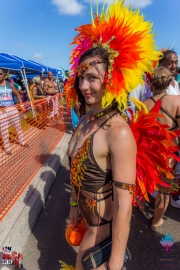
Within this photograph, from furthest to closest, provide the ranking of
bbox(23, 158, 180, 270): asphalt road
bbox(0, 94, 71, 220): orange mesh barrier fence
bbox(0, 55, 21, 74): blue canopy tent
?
bbox(0, 55, 21, 74): blue canopy tent, bbox(0, 94, 71, 220): orange mesh barrier fence, bbox(23, 158, 180, 270): asphalt road

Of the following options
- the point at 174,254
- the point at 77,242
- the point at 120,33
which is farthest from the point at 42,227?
the point at 120,33

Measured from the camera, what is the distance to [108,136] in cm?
125

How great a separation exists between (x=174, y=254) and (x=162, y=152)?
5.02 ft

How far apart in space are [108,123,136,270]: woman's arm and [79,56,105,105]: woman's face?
0.83 feet

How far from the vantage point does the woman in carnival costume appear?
1225mm

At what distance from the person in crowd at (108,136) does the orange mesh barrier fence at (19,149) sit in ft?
6.33

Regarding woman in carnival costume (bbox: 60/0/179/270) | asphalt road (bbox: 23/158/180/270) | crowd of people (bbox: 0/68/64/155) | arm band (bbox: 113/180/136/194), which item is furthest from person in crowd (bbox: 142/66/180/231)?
crowd of people (bbox: 0/68/64/155)

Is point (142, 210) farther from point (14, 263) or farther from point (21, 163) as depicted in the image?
point (21, 163)

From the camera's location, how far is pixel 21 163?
14.1 ft

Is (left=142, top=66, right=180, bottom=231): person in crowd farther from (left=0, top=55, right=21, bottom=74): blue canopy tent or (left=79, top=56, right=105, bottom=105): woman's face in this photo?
(left=0, top=55, right=21, bottom=74): blue canopy tent

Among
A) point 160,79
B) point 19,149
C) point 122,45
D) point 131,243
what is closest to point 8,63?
point 19,149

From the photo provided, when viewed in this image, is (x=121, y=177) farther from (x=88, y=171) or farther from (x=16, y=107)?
(x=16, y=107)

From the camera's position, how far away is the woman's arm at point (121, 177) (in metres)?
1.19

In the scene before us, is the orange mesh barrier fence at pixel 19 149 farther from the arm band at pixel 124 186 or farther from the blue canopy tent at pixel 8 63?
the blue canopy tent at pixel 8 63
